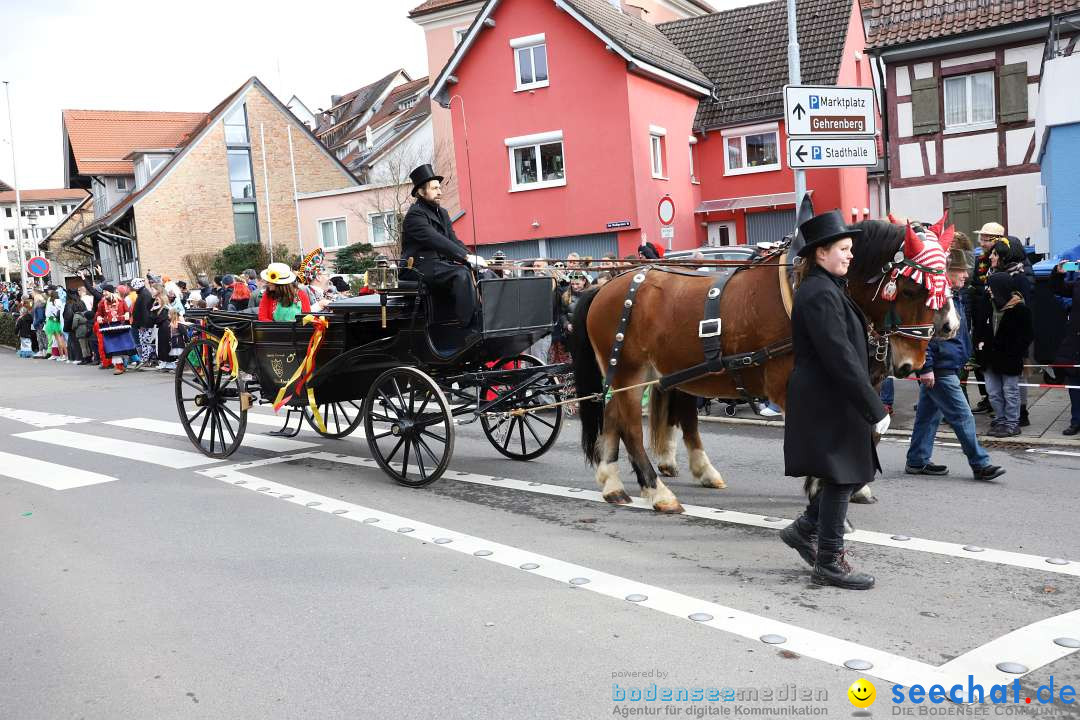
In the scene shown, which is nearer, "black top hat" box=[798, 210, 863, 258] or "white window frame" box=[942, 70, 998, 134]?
"black top hat" box=[798, 210, 863, 258]

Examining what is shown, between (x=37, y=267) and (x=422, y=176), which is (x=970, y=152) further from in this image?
(x=37, y=267)

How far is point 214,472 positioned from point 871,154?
25.2 feet

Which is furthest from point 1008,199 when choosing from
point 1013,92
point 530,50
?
point 530,50

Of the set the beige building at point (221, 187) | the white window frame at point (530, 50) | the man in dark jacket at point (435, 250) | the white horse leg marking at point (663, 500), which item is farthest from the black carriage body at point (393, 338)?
the beige building at point (221, 187)

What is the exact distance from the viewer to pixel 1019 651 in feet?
12.5

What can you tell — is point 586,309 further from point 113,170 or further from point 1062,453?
point 113,170

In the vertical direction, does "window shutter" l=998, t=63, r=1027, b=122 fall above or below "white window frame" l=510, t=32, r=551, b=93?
below

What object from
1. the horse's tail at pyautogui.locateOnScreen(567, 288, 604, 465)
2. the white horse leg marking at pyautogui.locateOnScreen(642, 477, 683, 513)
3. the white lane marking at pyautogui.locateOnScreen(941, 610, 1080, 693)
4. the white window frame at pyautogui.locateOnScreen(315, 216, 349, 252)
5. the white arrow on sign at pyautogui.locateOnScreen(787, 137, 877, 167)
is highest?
the white window frame at pyautogui.locateOnScreen(315, 216, 349, 252)

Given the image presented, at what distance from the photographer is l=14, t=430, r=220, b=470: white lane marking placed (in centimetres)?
877

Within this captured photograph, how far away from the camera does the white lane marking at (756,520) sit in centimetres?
493

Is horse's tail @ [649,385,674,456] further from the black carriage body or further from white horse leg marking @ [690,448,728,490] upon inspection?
the black carriage body

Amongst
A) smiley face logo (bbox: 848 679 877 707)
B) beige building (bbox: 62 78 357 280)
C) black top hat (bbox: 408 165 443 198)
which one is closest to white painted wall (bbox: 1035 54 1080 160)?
black top hat (bbox: 408 165 443 198)

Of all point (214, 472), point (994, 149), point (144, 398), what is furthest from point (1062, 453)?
point (994, 149)

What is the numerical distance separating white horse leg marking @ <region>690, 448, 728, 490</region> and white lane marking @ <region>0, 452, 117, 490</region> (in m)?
4.83
